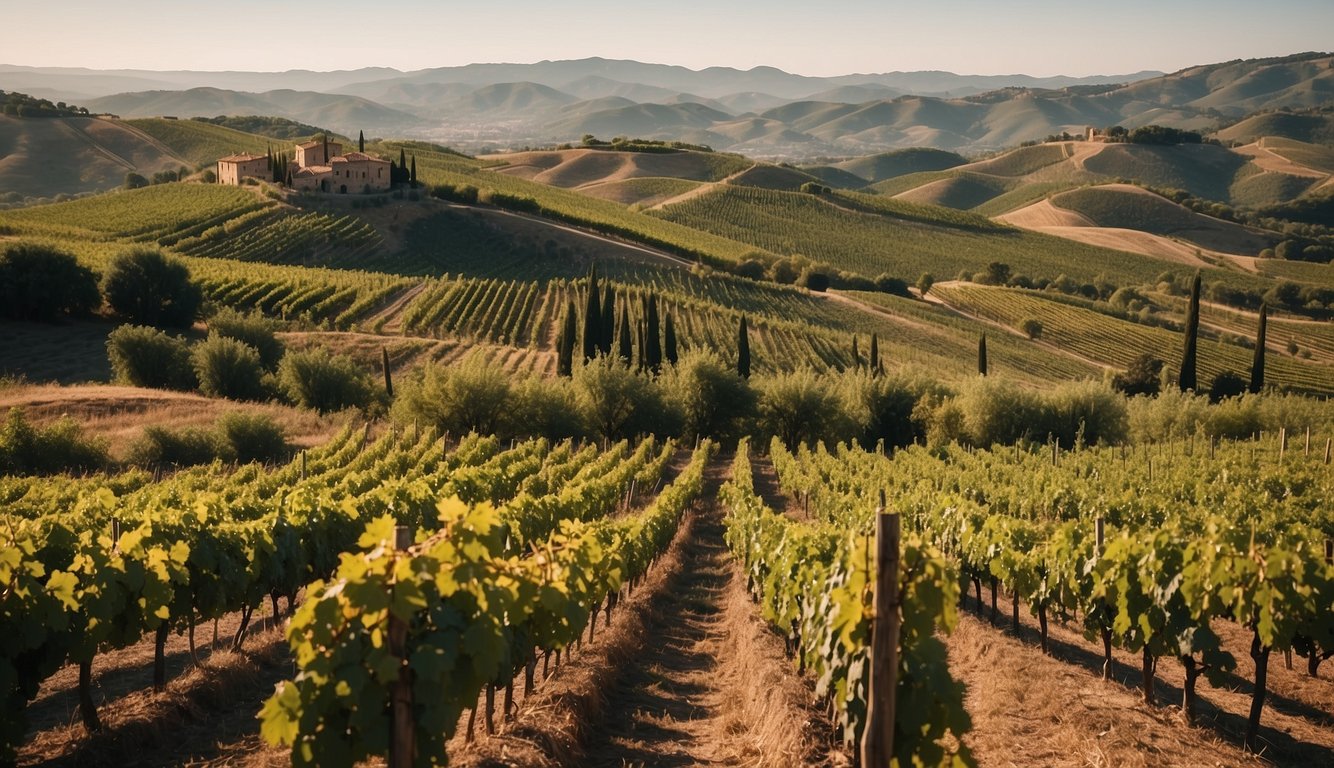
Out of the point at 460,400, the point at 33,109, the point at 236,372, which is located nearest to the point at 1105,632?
the point at 460,400

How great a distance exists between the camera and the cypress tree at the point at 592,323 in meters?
56.1

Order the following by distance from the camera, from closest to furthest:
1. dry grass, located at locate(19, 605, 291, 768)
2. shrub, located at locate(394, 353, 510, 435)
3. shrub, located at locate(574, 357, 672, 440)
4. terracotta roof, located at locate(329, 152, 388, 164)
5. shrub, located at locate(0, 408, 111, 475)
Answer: dry grass, located at locate(19, 605, 291, 768)
shrub, located at locate(0, 408, 111, 475)
shrub, located at locate(394, 353, 510, 435)
shrub, located at locate(574, 357, 672, 440)
terracotta roof, located at locate(329, 152, 388, 164)

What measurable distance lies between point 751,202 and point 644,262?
61.3 m

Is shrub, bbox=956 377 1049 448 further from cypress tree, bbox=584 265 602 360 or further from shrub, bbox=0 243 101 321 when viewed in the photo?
shrub, bbox=0 243 101 321

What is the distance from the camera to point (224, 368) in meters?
50.4

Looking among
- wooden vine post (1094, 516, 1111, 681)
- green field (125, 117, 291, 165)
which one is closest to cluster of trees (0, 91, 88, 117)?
green field (125, 117, 291, 165)

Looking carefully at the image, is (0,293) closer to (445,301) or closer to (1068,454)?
(445,301)

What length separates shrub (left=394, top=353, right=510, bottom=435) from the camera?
45719 millimetres

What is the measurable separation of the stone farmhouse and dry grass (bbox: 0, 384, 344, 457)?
5606 cm

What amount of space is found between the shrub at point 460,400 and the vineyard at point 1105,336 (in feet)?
153

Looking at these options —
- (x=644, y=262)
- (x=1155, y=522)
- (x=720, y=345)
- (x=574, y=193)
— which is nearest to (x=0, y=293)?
(x=720, y=345)

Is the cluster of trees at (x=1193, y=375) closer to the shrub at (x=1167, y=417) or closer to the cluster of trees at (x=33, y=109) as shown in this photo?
the shrub at (x=1167, y=417)

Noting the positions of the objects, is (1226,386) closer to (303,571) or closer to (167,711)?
(303,571)

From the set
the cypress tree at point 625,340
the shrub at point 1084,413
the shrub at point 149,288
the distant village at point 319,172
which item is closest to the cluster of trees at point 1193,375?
the shrub at point 1084,413
